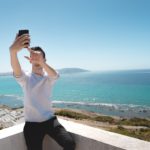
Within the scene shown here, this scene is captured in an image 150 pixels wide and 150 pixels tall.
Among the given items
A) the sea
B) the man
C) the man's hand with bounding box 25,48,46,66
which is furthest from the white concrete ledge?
the sea

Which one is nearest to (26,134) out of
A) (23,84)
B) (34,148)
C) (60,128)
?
(34,148)

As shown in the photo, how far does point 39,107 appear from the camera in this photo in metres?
2.19

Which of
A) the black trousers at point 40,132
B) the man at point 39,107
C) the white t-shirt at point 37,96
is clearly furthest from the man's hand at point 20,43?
the black trousers at point 40,132

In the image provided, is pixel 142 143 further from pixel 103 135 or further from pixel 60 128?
pixel 60 128

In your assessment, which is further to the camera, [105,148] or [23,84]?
[23,84]

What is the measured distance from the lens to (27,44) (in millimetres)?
2068

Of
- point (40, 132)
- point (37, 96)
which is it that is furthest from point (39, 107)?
point (40, 132)

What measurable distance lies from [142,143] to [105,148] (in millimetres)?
301

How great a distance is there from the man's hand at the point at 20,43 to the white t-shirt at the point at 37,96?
0.92 feet

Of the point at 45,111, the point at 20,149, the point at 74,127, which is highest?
the point at 45,111

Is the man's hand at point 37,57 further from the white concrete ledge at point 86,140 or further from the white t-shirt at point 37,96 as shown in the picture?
the white concrete ledge at point 86,140

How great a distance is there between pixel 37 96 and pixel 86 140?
0.57m

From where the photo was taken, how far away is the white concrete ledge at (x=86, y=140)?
194 centimetres

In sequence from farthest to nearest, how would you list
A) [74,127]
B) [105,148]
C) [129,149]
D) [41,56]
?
[74,127] < [41,56] < [105,148] < [129,149]
